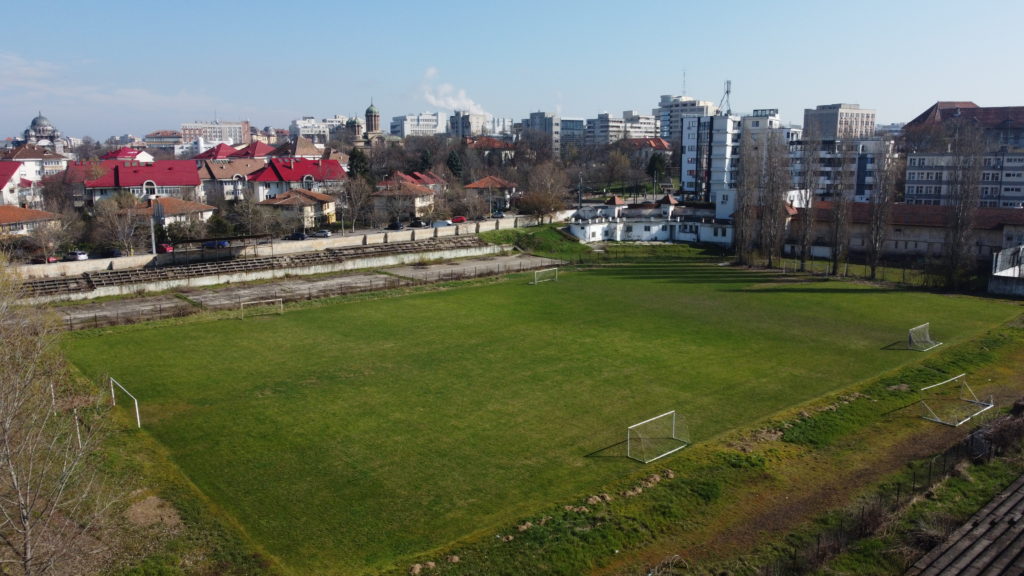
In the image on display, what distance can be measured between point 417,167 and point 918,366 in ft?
237

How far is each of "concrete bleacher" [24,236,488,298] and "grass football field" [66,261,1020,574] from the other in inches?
317

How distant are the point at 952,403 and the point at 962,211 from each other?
24048 millimetres

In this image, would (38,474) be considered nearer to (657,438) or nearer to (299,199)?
(657,438)

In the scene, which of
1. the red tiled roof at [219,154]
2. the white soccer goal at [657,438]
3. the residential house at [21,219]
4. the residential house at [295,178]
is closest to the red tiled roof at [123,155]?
the red tiled roof at [219,154]

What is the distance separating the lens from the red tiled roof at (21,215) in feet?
146

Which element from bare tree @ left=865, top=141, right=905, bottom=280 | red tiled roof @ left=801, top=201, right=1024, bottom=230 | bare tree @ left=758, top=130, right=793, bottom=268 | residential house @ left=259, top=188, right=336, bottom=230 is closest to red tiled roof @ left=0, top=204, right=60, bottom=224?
residential house @ left=259, top=188, right=336, bottom=230

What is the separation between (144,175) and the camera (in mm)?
58312

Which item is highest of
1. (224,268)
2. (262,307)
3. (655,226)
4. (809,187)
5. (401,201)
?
(809,187)

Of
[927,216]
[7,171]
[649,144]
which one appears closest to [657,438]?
[927,216]

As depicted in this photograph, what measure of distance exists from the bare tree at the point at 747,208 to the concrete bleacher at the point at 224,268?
1847 cm

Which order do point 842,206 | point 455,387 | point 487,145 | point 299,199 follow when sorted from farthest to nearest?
1. point 487,145
2. point 299,199
3. point 842,206
4. point 455,387

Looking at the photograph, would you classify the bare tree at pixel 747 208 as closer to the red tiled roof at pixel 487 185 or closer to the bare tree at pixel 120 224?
the red tiled roof at pixel 487 185

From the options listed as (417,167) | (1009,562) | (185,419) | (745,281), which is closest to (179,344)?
(185,419)

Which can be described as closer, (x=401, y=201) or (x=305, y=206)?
(x=305, y=206)
